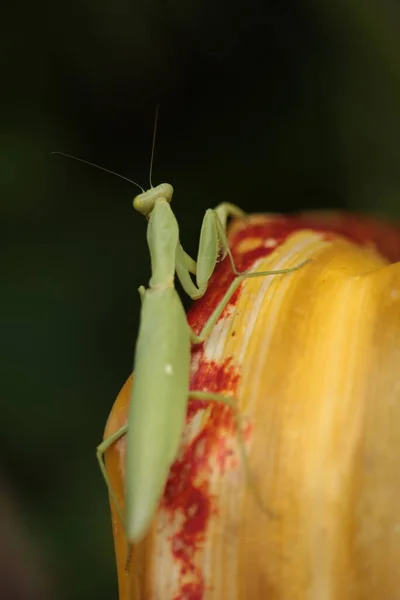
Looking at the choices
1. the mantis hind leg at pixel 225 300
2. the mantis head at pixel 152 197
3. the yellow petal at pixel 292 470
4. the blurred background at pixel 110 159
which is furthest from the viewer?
the blurred background at pixel 110 159

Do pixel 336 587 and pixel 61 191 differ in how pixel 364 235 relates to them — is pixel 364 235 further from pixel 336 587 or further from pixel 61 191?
pixel 336 587

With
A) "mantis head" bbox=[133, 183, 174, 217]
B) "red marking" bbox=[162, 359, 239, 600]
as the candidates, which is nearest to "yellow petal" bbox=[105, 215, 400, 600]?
"red marking" bbox=[162, 359, 239, 600]

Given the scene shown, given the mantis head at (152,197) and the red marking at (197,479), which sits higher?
the mantis head at (152,197)

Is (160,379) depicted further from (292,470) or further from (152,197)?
(152,197)

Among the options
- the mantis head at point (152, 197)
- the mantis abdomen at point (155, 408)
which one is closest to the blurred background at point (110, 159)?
the mantis head at point (152, 197)

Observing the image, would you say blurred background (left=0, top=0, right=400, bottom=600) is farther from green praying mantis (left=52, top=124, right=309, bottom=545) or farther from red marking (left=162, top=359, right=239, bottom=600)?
red marking (left=162, top=359, right=239, bottom=600)

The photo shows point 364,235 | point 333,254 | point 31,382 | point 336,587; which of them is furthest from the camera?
point 31,382

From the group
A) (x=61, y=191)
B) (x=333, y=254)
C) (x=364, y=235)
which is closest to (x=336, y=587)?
(x=333, y=254)

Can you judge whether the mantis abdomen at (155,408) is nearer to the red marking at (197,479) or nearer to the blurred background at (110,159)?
the red marking at (197,479)

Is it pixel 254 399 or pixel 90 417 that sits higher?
pixel 254 399
